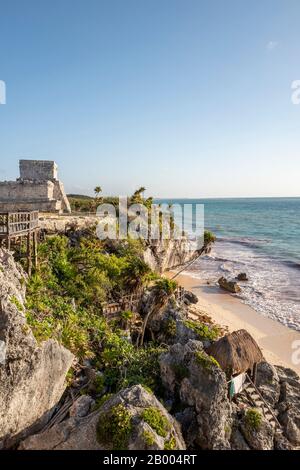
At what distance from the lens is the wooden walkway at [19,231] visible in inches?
480

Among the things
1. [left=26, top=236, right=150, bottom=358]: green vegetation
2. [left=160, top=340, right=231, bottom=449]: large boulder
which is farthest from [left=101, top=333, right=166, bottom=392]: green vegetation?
[left=26, top=236, right=150, bottom=358]: green vegetation

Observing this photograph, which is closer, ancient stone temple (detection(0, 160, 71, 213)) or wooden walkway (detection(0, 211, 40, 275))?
wooden walkway (detection(0, 211, 40, 275))

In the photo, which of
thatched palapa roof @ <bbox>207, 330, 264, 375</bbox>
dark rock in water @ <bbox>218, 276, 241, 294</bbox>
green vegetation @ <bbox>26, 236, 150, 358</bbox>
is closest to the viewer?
thatched palapa roof @ <bbox>207, 330, 264, 375</bbox>

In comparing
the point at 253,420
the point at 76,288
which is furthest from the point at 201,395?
the point at 76,288

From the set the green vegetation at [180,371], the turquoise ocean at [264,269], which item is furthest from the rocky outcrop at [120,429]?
the turquoise ocean at [264,269]

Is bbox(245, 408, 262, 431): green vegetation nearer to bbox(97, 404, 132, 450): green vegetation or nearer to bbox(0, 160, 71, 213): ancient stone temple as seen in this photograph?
bbox(97, 404, 132, 450): green vegetation

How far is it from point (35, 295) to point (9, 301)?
4.32 metres

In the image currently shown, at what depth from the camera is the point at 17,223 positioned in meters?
12.9

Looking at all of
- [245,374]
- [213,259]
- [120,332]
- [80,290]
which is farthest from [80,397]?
[213,259]

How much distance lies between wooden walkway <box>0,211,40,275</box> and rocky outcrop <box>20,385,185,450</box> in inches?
297

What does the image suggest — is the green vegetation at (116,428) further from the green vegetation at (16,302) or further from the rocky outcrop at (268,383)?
the rocky outcrop at (268,383)

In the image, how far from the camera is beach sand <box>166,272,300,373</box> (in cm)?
1589
